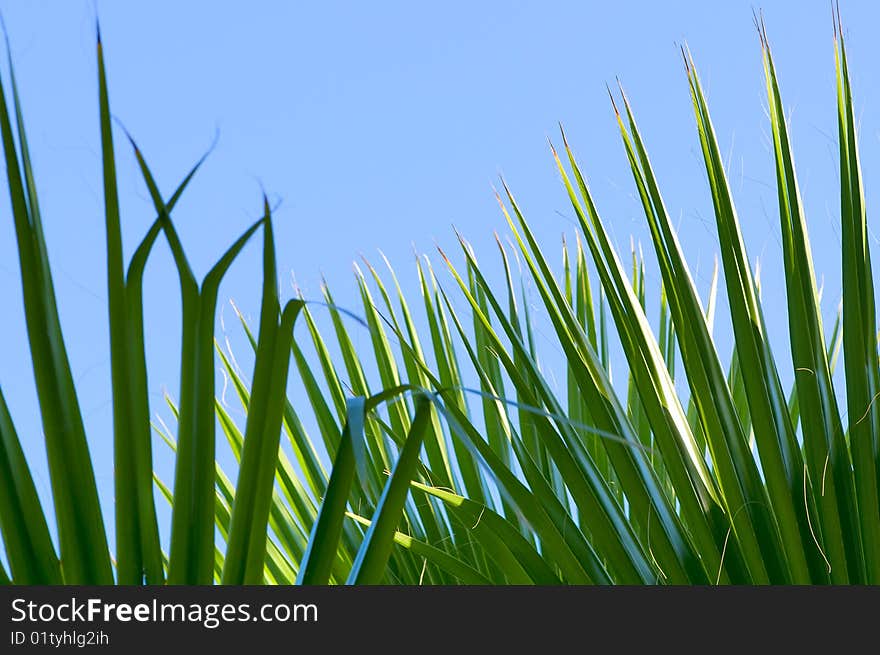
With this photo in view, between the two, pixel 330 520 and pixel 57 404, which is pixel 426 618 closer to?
pixel 330 520

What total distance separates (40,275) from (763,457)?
0.65 meters

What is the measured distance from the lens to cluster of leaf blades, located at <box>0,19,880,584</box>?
572 millimetres

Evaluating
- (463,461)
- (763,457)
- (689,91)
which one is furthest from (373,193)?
(763,457)

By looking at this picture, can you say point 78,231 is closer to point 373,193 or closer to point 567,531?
point 567,531

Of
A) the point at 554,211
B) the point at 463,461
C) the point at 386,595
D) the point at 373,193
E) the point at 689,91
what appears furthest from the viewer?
the point at 373,193

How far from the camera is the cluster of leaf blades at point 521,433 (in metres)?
0.57

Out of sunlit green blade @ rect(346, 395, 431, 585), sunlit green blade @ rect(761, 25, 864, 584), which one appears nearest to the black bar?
sunlit green blade @ rect(346, 395, 431, 585)

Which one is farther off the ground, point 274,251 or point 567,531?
point 274,251

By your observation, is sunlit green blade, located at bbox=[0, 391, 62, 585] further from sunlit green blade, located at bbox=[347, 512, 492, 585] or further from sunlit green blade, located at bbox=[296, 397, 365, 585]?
sunlit green blade, located at bbox=[347, 512, 492, 585]

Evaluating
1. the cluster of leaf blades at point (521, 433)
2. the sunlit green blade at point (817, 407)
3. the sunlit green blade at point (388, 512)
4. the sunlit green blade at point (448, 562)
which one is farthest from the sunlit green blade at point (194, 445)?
the sunlit green blade at point (817, 407)

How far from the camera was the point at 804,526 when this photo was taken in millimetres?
833

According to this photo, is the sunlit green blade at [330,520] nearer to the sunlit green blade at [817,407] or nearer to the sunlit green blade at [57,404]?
the sunlit green blade at [57,404]

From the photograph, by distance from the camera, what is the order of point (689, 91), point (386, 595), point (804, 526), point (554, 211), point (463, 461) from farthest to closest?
point (463, 461), point (554, 211), point (689, 91), point (804, 526), point (386, 595)

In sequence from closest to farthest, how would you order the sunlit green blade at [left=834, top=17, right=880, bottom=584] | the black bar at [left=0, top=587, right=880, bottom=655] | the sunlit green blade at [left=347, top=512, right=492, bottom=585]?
1. the black bar at [left=0, top=587, right=880, bottom=655]
2. the sunlit green blade at [left=834, top=17, right=880, bottom=584]
3. the sunlit green blade at [left=347, top=512, right=492, bottom=585]
